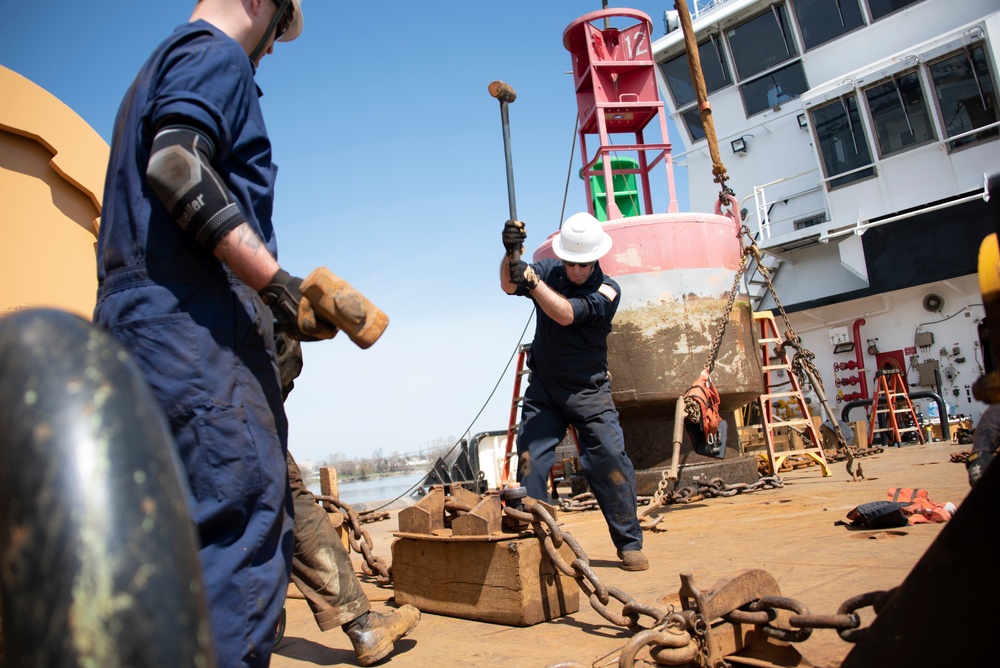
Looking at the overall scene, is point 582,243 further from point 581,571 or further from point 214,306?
point 214,306

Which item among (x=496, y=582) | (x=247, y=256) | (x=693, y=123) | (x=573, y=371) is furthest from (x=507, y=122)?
(x=693, y=123)

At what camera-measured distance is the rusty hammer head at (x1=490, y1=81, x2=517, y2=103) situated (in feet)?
12.1

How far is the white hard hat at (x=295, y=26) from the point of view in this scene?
2002 mm

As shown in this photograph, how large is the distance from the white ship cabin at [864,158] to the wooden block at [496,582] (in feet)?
47.9

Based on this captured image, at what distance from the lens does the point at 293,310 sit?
1.57 m

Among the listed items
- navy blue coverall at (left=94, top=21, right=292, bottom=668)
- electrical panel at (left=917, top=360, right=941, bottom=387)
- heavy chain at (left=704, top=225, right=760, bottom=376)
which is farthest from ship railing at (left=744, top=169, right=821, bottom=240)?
navy blue coverall at (left=94, top=21, right=292, bottom=668)

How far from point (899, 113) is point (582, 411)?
55.2ft

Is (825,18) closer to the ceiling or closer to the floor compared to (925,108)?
closer to the ceiling

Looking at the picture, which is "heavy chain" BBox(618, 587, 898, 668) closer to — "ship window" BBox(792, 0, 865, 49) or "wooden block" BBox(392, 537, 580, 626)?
"wooden block" BBox(392, 537, 580, 626)

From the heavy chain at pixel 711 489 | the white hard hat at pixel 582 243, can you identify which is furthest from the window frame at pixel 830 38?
the white hard hat at pixel 582 243

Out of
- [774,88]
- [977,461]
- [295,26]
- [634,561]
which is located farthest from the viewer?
[774,88]

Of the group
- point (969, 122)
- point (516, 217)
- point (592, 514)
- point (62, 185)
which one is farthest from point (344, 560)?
point (969, 122)

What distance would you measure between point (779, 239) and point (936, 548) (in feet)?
63.9

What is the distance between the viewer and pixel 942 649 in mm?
909
